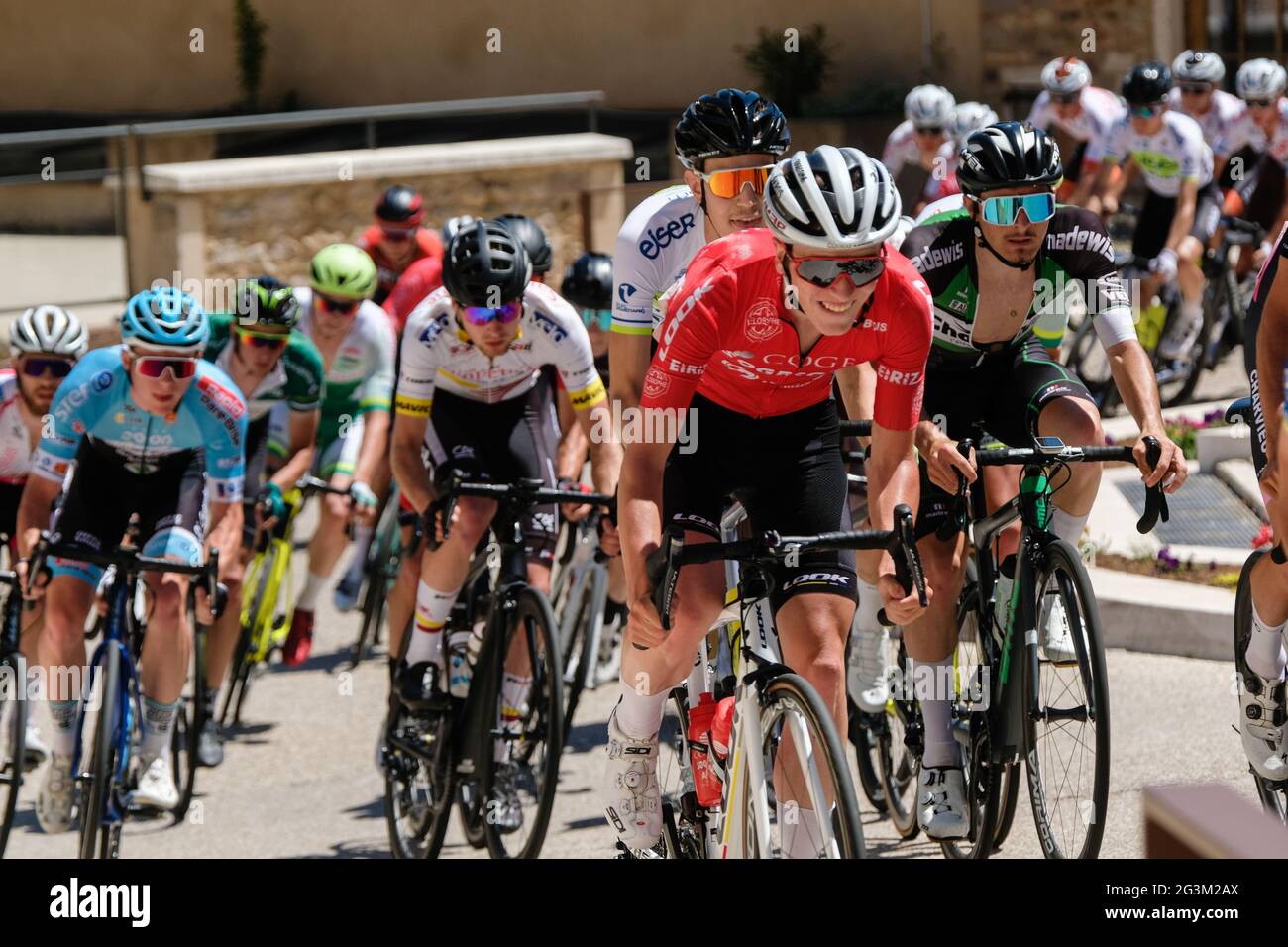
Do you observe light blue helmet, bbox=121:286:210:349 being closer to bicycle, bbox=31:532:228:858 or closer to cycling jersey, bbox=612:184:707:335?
bicycle, bbox=31:532:228:858

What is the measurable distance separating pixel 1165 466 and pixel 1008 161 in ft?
3.38

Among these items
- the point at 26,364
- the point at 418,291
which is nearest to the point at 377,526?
the point at 418,291

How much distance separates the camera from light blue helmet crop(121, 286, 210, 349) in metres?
6.70

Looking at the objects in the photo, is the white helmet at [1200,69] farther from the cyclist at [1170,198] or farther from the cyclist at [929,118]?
the cyclist at [929,118]

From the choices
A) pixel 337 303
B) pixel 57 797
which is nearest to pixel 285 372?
pixel 337 303

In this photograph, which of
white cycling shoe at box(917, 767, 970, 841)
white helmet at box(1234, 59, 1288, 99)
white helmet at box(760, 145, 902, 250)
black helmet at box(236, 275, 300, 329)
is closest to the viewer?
white helmet at box(760, 145, 902, 250)

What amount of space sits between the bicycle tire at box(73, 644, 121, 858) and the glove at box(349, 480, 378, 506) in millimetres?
1607

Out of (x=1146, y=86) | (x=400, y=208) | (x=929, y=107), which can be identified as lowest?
(x=400, y=208)

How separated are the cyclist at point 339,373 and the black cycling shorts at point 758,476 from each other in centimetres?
386

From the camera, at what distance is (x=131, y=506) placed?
694cm

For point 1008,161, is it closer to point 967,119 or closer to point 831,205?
point 831,205

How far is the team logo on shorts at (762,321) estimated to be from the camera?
4.79 meters

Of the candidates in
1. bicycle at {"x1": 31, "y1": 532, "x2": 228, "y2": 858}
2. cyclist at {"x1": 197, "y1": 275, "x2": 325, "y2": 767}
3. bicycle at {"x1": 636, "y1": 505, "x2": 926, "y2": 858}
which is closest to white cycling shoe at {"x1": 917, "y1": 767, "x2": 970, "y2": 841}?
bicycle at {"x1": 636, "y1": 505, "x2": 926, "y2": 858}
